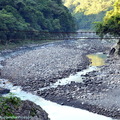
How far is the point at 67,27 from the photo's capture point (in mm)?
71250

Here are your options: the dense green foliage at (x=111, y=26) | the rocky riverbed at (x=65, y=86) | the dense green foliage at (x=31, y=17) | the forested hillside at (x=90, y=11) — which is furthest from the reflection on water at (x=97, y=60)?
the forested hillside at (x=90, y=11)

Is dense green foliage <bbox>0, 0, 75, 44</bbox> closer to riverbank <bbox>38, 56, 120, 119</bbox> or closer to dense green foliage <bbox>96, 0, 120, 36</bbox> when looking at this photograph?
dense green foliage <bbox>96, 0, 120, 36</bbox>

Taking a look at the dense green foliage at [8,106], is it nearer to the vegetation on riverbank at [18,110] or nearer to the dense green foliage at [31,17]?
the vegetation on riverbank at [18,110]

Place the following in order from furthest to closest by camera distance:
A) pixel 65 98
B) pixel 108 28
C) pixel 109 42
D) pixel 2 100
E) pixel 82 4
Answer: pixel 82 4 < pixel 109 42 < pixel 108 28 < pixel 65 98 < pixel 2 100

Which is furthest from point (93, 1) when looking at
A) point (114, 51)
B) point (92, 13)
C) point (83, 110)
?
point (83, 110)

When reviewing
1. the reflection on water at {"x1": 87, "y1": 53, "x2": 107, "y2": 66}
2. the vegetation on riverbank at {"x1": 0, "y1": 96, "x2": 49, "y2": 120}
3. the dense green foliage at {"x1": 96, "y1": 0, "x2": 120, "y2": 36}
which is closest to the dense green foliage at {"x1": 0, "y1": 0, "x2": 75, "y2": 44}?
the reflection on water at {"x1": 87, "y1": 53, "x2": 107, "y2": 66}

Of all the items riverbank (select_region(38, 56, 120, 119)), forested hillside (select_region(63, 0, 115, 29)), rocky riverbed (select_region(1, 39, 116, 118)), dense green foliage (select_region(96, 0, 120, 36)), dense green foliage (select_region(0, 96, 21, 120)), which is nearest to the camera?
dense green foliage (select_region(0, 96, 21, 120))

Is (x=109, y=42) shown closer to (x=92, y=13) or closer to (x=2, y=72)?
(x=2, y=72)

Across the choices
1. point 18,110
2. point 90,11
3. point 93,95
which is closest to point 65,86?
point 93,95

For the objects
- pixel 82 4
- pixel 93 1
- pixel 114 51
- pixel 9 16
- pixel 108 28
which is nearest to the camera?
pixel 108 28

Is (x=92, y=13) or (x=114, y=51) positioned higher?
(x=92, y=13)

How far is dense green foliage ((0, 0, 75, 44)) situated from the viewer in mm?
45412

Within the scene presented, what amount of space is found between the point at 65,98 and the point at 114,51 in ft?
70.6

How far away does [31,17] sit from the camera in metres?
58.2
